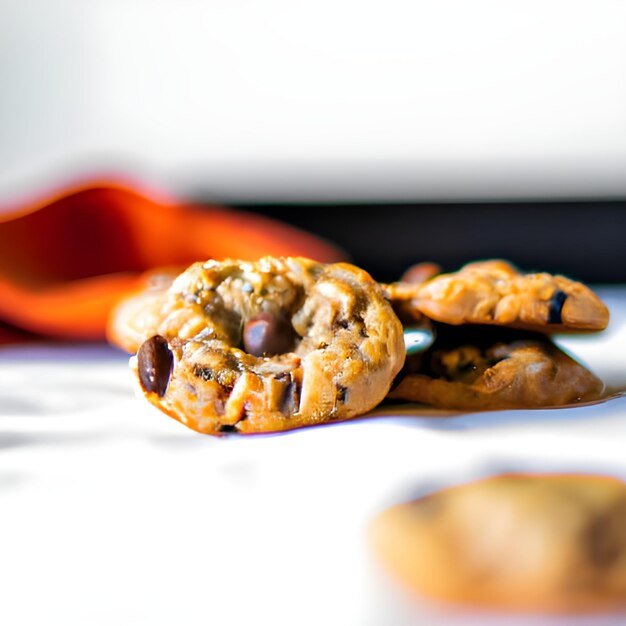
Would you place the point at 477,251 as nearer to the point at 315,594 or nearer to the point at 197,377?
the point at 197,377

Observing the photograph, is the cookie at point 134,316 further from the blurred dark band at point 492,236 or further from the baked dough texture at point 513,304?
the blurred dark band at point 492,236

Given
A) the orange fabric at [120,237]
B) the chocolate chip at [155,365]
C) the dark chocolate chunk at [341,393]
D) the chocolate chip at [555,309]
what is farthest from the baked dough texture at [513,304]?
the orange fabric at [120,237]

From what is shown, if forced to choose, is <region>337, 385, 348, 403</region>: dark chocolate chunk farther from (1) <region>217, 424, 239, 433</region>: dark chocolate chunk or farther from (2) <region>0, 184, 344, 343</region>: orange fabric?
(2) <region>0, 184, 344, 343</region>: orange fabric

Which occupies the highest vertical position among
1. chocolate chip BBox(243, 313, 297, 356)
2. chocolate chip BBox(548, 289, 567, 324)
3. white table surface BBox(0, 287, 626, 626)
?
chocolate chip BBox(548, 289, 567, 324)

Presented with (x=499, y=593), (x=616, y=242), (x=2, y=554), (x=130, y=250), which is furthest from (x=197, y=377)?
(x=616, y=242)

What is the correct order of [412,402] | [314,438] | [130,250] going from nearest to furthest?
1. [314,438]
2. [412,402]
3. [130,250]

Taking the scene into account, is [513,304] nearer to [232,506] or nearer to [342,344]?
[342,344]

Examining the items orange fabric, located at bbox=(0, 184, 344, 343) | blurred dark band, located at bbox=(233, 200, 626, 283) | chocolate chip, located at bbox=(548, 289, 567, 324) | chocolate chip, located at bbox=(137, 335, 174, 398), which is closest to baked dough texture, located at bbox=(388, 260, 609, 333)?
chocolate chip, located at bbox=(548, 289, 567, 324)
